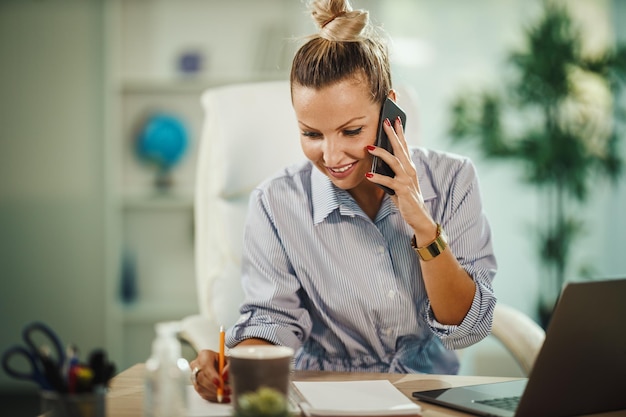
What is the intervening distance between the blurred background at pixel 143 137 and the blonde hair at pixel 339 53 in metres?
1.97

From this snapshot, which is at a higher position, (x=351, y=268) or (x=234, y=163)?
(x=234, y=163)

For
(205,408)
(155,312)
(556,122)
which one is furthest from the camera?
(155,312)

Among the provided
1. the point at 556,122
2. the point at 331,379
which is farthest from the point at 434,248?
the point at 556,122

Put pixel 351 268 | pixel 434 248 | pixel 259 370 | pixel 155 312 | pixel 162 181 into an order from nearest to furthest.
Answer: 1. pixel 259 370
2. pixel 434 248
3. pixel 351 268
4. pixel 155 312
5. pixel 162 181

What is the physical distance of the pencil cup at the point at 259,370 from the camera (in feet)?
2.99

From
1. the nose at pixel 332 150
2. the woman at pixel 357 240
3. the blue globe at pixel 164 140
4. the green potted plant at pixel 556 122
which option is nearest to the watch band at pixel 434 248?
the woman at pixel 357 240

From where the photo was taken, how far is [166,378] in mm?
804

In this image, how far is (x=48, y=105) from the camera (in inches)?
136

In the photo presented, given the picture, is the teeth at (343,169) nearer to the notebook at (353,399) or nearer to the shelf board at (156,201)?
the notebook at (353,399)

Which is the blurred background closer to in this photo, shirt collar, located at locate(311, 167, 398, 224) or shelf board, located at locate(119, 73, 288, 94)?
shelf board, located at locate(119, 73, 288, 94)

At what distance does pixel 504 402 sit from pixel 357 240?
49 centimetres

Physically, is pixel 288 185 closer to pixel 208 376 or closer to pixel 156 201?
pixel 208 376

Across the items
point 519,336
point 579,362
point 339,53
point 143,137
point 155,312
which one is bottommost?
point 155,312

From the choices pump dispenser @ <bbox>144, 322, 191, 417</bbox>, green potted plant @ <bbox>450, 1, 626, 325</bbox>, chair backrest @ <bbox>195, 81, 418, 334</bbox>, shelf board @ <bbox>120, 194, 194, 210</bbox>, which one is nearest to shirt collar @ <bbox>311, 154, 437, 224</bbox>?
chair backrest @ <bbox>195, 81, 418, 334</bbox>
